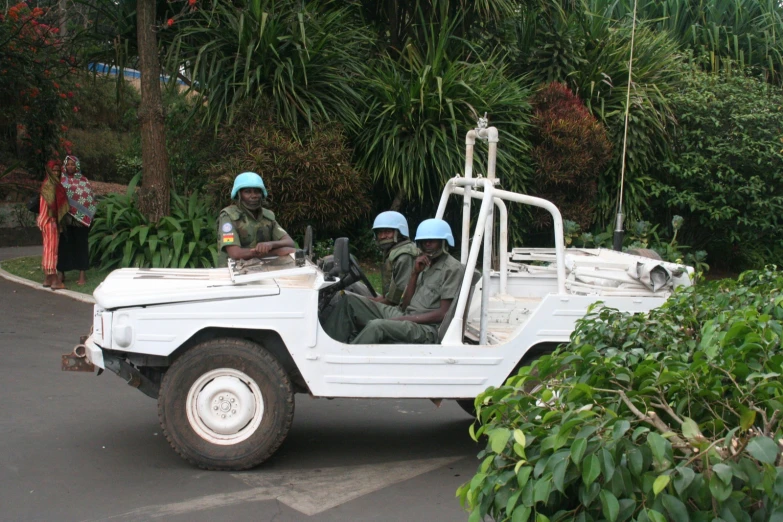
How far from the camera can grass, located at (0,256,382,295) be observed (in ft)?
35.4

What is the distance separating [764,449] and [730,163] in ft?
38.1

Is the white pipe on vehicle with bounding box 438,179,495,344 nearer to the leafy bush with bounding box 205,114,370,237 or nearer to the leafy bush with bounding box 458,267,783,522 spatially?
the leafy bush with bounding box 458,267,783,522

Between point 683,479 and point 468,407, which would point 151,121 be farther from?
point 683,479

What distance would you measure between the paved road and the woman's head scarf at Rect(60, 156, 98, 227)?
3.76 m

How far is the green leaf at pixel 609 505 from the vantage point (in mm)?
2111

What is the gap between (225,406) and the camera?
16.8 ft

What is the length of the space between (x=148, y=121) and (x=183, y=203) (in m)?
1.32

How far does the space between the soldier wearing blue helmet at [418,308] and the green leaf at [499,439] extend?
3.05 metres

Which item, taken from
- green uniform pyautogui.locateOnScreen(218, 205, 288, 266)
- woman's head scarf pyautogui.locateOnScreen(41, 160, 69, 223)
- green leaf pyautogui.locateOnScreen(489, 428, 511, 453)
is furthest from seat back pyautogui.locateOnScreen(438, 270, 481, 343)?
woman's head scarf pyautogui.locateOnScreen(41, 160, 69, 223)

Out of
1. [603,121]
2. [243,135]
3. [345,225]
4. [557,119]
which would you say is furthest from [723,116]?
[243,135]

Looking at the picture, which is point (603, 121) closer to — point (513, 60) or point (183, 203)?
point (513, 60)

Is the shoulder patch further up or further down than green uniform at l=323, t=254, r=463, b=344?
further up

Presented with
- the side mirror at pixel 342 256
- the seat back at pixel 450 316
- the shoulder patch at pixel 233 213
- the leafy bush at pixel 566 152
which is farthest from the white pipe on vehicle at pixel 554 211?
the leafy bush at pixel 566 152

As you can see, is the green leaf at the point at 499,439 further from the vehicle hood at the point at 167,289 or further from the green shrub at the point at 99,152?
the green shrub at the point at 99,152
